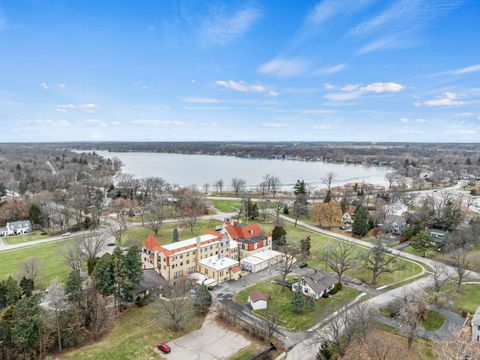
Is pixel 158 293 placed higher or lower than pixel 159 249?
lower

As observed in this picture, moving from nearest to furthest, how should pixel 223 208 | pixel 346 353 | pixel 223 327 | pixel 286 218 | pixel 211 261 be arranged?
pixel 346 353 → pixel 223 327 → pixel 211 261 → pixel 286 218 → pixel 223 208

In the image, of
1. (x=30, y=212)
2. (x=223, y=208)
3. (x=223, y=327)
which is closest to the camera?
(x=223, y=327)

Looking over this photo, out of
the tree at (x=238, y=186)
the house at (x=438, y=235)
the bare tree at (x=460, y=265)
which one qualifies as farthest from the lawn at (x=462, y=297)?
the tree at (x=238, y=186)

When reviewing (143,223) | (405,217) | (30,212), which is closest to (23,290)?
(143,223)

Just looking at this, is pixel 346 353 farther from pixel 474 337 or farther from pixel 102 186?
pixel 102 186

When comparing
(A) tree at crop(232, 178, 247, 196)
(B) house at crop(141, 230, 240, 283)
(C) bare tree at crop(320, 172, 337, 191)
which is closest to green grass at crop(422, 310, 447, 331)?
(B) house at crop(141, 230, 240, 283)

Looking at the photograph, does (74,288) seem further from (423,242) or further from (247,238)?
(423,242)

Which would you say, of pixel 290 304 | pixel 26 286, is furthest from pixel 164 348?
pixel 26 286

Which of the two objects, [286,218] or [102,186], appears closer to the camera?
[286,218]
